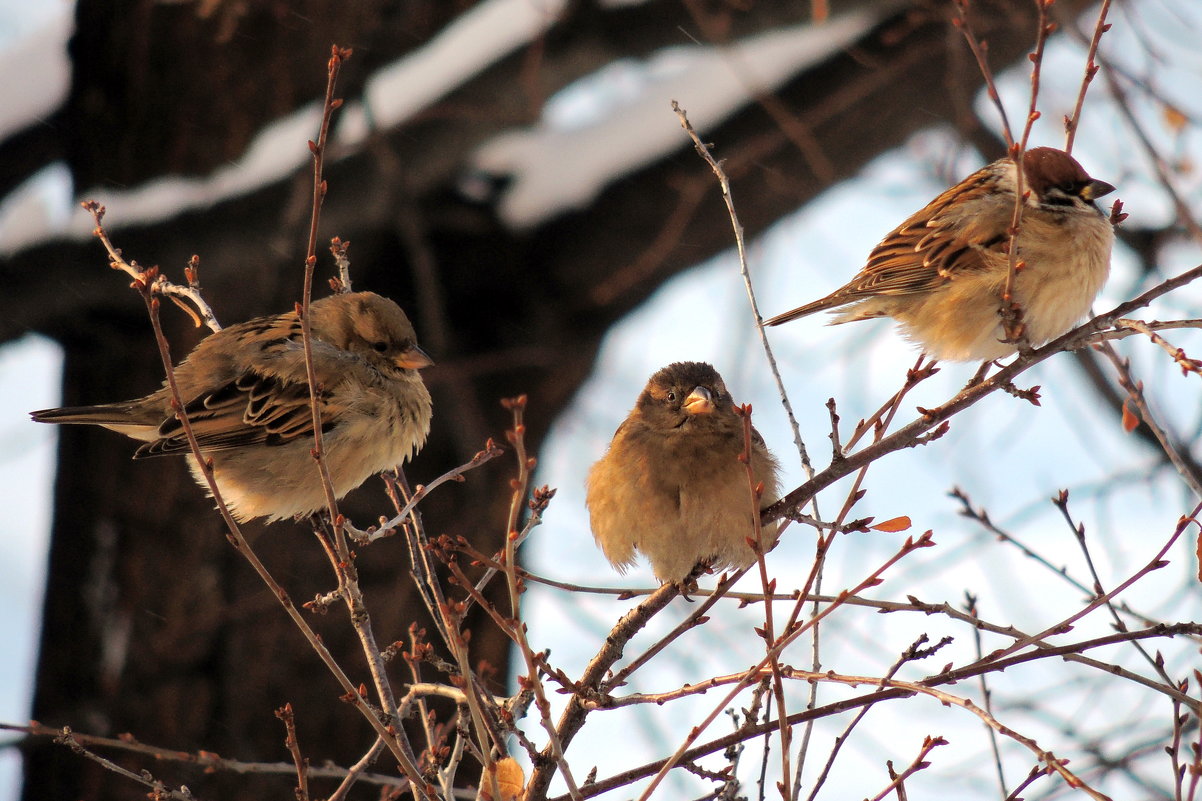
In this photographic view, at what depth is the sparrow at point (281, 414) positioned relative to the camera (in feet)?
14.8

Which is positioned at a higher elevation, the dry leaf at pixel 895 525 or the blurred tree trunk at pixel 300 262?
the blurred tree trunk at pixel 300 262

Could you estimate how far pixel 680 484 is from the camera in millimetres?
3676

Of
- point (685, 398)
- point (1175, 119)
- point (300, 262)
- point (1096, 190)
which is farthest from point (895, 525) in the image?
point (1175, 119)

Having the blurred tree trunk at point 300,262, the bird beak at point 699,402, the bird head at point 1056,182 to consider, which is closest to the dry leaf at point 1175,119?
the blurred tree trunk at point 300,262

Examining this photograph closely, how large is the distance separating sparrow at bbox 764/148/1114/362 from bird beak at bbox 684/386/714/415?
366 millimetres

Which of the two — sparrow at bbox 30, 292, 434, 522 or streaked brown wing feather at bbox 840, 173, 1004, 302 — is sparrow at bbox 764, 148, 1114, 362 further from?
sparrow at bbox 30, 292, 434, 522

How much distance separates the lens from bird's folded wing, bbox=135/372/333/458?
4.57m

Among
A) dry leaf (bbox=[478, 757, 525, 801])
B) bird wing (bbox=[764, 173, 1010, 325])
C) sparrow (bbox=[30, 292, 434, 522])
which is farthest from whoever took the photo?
sparrow (bbox=[30, 292, 434, 522])

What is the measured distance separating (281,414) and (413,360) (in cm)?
57

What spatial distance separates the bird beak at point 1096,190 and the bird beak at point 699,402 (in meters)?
1.51

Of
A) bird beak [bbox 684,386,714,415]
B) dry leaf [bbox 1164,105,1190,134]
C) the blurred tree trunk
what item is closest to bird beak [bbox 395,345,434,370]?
the blurred tree trunk

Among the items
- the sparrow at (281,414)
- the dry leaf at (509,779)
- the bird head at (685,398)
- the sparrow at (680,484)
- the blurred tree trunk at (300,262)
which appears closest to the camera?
the dry leaf at (509,779)

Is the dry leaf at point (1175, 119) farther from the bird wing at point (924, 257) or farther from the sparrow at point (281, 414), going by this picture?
the sparrow at point (281, 414)

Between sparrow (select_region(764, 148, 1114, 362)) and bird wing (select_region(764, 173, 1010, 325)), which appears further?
bird wing (select_region(764, 173, 1010, 325))
